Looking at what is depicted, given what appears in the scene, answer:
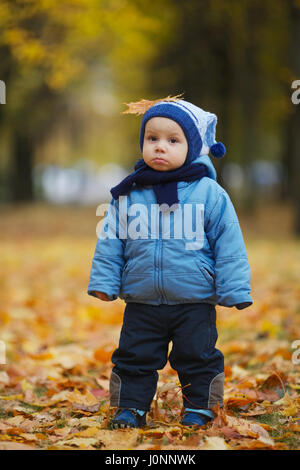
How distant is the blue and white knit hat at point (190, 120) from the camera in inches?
114

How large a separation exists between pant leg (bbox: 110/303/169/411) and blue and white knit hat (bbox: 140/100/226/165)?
822 millimetres

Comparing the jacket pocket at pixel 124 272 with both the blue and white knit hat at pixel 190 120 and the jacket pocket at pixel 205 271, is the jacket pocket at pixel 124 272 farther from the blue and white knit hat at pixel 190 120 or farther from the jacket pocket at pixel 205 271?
the blue and white knit hat at pixel 190 120

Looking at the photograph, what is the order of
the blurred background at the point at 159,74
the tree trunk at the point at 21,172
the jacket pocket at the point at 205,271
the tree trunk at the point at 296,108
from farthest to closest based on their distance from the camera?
the tree trunk at the point at 21,172 < the blurred background at the point at 159,74 < the tree trunk at the point at 296,108 < the jacket pocket at the point at 205,271

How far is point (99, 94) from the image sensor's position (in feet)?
74.3

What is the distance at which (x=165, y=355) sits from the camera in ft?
9.73

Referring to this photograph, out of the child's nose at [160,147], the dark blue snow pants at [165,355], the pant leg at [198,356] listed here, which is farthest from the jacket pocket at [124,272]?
the child's nose at [160,147]

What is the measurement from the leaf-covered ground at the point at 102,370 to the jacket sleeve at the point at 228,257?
1.93 feet

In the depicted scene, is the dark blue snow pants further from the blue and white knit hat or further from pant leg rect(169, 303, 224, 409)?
the blue and white knit hat

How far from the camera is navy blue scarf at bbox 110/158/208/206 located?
113 inches

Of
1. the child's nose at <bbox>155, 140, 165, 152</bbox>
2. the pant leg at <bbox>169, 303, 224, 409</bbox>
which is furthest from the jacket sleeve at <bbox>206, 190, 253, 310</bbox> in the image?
the child's nose at <bbox>155, 140, 165, 152</bbox>

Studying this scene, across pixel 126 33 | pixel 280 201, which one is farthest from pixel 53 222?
pixel 280 201

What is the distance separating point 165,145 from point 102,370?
6.40ft
